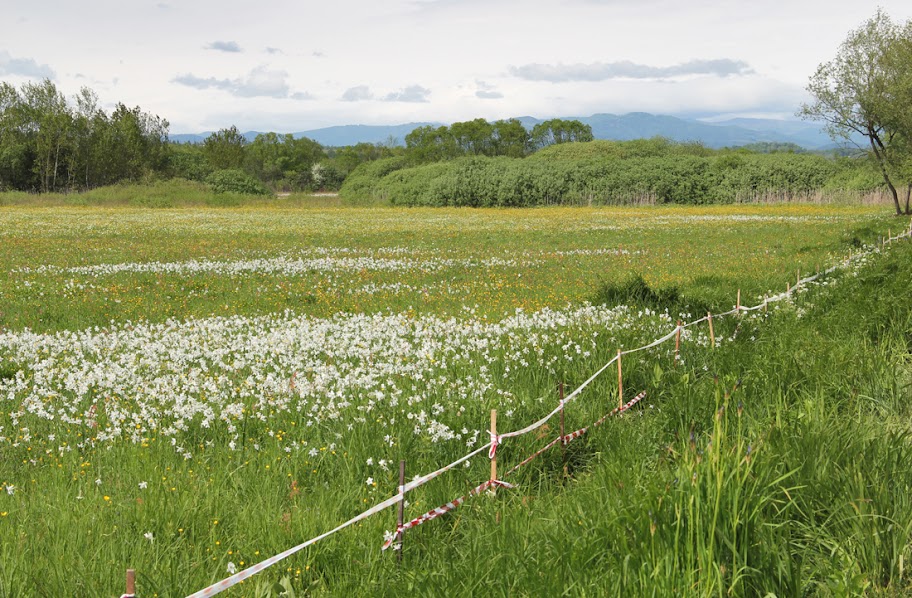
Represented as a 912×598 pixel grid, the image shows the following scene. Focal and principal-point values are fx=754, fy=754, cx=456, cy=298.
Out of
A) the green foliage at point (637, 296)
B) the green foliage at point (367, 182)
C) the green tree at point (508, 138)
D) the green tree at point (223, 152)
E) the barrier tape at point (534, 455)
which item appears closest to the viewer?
the barrier tape at point (534, 455)

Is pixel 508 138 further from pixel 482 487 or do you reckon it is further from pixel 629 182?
pixel 482 487

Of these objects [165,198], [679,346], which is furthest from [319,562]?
[165,198]

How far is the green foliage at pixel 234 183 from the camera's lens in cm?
9162

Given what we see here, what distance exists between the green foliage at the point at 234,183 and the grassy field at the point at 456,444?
7850 cm

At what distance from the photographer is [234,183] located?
92.8m

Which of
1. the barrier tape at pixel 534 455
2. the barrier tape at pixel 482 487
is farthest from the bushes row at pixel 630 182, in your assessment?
the barrier tape at pixel 534 455

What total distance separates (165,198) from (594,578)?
81363mm

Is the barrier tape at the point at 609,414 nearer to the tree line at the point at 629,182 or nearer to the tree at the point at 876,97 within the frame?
the tree at the point at 876,97

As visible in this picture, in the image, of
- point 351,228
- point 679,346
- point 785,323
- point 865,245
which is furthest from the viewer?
point 351,228

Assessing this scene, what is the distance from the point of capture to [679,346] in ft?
33.0

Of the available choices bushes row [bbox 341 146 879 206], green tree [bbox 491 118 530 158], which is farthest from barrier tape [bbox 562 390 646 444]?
green tree [bbox 491 118 530 158]

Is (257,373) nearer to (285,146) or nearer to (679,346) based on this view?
(679,346)

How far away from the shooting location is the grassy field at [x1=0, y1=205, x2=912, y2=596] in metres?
4.39

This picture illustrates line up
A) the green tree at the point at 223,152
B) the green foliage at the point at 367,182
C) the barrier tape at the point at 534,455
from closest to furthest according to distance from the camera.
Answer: the barrier tape at the point at 534,455
the green foliage at the point at 367,182
the green tree at the point at 223,152
